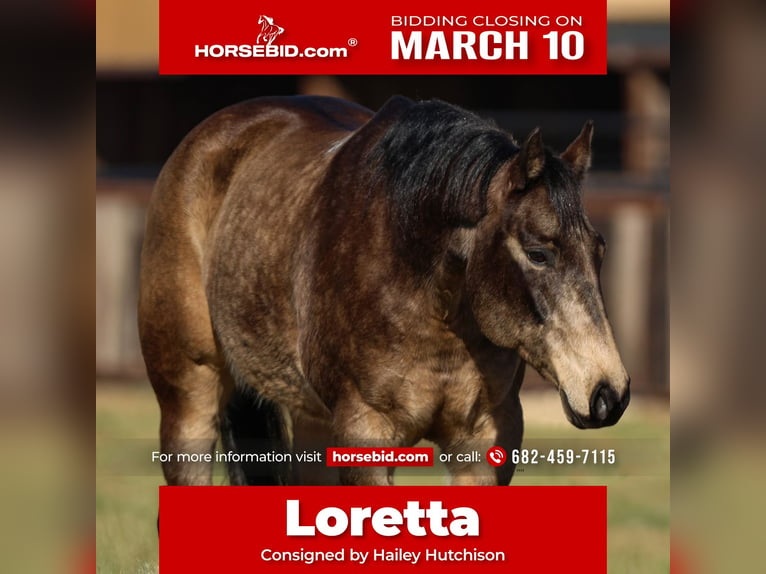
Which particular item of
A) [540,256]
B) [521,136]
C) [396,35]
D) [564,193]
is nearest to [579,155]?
[564,193]

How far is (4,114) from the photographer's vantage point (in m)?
2.83

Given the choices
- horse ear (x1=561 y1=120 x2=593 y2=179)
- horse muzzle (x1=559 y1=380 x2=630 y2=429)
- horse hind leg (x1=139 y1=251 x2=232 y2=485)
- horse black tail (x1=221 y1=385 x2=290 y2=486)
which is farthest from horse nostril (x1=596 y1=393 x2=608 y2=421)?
Answer: horse hind leg (x1=139 y1=251 x2=232 y2=485)

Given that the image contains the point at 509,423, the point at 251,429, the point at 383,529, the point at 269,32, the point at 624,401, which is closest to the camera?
the point at 624,401

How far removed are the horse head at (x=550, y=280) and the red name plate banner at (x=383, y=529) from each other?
348 millimetres

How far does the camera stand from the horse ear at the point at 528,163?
331 centimetres

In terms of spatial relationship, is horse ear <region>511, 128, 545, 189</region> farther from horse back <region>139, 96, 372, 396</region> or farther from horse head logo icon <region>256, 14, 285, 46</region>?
horse back <region>139, 96, 372, 396</region>

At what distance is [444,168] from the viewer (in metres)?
3.61

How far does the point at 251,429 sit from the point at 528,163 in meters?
1.89

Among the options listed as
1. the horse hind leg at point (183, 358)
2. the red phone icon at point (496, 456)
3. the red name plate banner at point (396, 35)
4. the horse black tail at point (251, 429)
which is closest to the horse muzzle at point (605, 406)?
the red phone icon at point (496, 456)

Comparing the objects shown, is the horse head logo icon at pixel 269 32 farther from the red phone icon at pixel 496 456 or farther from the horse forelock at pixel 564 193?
the red phone icon at pixel 496 456

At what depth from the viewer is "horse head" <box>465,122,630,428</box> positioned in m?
3.20

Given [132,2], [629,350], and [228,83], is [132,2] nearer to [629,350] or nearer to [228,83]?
[629,350]

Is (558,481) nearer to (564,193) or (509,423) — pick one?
(509,423)

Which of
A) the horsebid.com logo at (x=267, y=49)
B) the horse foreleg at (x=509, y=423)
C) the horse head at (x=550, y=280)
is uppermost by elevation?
the horsebid.com logo at (x=267, y=49)
